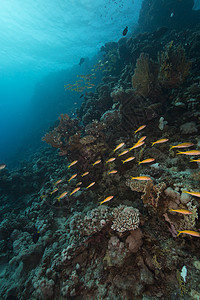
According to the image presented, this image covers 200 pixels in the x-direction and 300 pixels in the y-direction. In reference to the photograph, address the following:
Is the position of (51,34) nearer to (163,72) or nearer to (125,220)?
(163,72)

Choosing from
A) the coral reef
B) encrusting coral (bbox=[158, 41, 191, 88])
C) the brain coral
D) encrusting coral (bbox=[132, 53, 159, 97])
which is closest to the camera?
the coral reef

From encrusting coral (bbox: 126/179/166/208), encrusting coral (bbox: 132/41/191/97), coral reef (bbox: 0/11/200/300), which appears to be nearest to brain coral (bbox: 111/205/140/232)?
coral reef (bbox: 0/11/200/300)

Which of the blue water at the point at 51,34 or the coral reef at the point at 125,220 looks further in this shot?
the blue water at the point at 51,34

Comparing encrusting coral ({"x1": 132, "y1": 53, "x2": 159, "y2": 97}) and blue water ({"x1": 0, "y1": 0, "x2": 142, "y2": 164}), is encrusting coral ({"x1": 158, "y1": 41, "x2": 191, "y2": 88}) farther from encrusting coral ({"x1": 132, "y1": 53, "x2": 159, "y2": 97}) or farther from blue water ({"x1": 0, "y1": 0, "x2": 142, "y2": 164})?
blue water ({"x1": 0, "y1": 0, "x2": 142, "y2": 164})

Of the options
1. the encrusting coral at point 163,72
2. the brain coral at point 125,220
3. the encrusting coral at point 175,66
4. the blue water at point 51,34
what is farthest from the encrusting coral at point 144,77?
the blue water at point 51,34

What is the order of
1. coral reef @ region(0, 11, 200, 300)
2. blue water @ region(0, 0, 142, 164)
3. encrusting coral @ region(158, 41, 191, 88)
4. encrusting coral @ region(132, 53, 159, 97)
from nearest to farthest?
coral reef @ region(0, 11, 200, 300) → encrusting coral @ region(158, 41, 191, 88) → encrusting coral @ region(132, 53, 159, 97) → blue water @ region(0, 0, 142, 164)

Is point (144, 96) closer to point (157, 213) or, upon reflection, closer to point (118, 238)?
point (157, 213)

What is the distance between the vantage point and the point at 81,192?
6.31 m

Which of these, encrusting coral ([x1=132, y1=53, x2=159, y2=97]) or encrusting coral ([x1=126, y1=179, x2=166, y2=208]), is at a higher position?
encrusting coral ([x1=132, y1=53, x2=159, y2=97])

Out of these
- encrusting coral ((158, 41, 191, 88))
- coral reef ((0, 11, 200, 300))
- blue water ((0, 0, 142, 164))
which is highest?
blue water ((0, 0, 142, 164))

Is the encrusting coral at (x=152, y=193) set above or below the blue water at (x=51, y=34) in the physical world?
below

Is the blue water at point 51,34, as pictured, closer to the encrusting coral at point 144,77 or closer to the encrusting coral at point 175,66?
the encrusting coral at point 144,77

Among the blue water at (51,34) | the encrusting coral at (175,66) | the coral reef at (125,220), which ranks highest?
the blue water at (51,34)

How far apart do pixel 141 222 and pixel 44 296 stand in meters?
3.00
